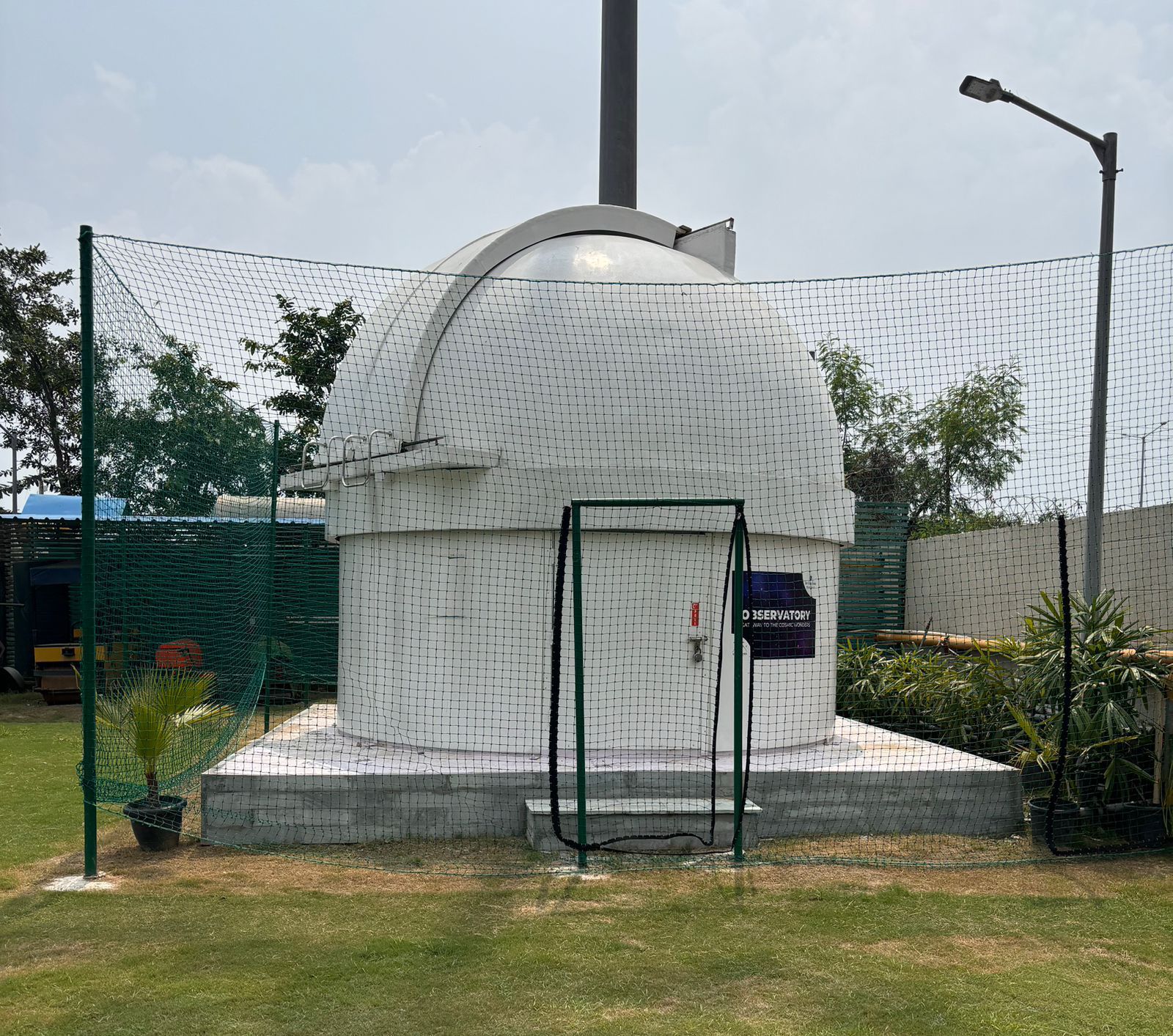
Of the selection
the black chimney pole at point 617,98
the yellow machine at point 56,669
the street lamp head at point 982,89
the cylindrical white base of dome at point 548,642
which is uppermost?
the black chimney pole at point 617,98

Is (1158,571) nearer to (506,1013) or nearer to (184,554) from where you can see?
(506,1013)

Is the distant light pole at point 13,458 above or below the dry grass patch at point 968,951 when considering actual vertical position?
above

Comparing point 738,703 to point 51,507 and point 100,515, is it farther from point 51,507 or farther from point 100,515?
point 51,507

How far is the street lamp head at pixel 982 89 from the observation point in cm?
938

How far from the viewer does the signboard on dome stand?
8.59m

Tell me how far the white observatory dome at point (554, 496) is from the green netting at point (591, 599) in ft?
0.08

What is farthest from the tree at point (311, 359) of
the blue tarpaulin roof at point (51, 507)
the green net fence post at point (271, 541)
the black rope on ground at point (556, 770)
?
the black rope on ground at point (556, 770)

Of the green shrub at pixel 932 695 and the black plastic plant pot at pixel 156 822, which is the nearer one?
the black plastic plant pot at pixel 156 822

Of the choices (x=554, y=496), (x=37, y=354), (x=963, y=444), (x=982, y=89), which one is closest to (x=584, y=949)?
(x=554, y=496)

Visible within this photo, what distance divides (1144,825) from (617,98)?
1323cm

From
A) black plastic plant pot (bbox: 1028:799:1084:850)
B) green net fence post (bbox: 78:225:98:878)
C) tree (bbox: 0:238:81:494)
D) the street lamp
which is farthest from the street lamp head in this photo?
tree (bbox: 0:238:81:494)

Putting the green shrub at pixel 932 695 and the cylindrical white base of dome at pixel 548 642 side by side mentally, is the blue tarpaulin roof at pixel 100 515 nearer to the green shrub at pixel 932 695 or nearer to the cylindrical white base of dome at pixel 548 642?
the cylindrical white base of dome at pixel 548 642

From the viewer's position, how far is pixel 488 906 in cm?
614

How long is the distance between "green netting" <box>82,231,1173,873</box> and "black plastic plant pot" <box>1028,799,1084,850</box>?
2 cm
